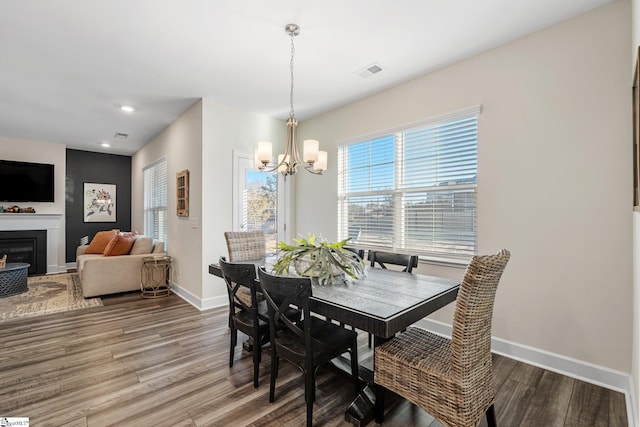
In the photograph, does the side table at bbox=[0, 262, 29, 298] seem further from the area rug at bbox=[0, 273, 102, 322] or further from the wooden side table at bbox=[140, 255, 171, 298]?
the wooden side table at bbox=[140, 255, 171, 298]

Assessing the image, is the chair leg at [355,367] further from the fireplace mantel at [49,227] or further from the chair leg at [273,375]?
the fireplace mantel at [49,227]

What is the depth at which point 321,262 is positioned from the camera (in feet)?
7.15

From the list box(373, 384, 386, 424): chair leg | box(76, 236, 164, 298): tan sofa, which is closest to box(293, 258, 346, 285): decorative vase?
box(373, 384, 386, 424): chair leg

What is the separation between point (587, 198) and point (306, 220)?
10.9 feet

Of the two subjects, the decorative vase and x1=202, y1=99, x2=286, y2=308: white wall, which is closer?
the decorative vase

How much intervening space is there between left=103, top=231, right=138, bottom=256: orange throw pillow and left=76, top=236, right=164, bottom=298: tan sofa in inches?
4.3

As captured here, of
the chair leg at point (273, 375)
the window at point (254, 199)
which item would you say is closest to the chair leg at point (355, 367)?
the chair leg at point (273, 375)

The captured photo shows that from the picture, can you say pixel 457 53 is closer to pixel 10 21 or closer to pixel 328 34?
pixel 328 34

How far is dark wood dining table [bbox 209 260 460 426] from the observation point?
60.9 inches

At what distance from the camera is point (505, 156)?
8.85 ft

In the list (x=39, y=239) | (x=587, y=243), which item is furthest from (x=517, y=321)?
(x=39, y=239)

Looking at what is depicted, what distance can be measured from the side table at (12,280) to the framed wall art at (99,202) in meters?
2.56

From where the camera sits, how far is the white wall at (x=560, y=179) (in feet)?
7.11

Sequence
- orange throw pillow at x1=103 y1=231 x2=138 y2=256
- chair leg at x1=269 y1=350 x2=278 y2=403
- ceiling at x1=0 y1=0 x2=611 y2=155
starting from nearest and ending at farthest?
chair leg at x1=269 y1=350 x2=278 y2=403
ceiling at x1=0 y1=0 x2=611 y2=155
orange throw pillow at x1=103 y1=231 x2=138 y2=256
